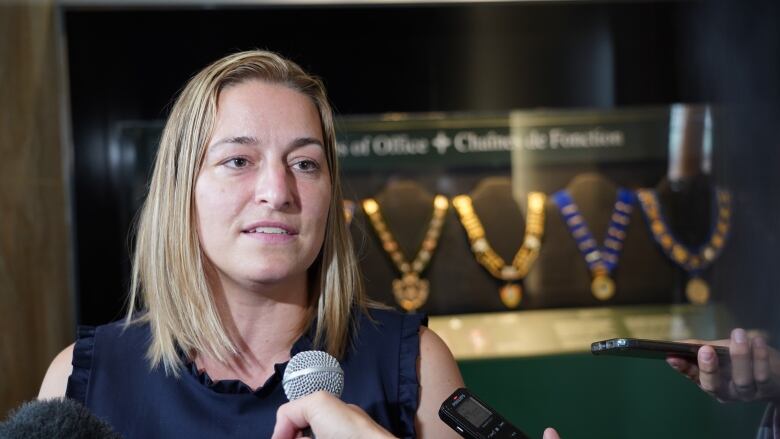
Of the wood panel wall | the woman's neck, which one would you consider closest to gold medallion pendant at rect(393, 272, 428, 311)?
the wood panel wall

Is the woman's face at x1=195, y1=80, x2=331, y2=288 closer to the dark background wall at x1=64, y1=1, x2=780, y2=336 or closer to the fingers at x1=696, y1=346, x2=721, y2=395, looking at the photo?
the fingers at x1=696, y1=346, x2=721, y2=395

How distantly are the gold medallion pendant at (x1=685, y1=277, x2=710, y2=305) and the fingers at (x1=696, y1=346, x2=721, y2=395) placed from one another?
2545 millimetres

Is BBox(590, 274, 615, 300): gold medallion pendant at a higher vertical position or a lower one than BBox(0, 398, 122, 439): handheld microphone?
lower

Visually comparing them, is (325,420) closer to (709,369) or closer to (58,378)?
(709,369)

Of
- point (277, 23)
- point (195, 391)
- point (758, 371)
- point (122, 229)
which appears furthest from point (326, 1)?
point (758, 371)

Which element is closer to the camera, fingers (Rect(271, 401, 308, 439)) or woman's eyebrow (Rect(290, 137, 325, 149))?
fingers (Rect(271, 401, 308, 439))

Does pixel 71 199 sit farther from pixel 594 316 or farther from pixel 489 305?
pixel 594 316

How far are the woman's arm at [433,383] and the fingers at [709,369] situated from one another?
52cm

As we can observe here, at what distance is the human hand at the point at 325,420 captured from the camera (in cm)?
138

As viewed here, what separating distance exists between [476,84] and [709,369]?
2.69m

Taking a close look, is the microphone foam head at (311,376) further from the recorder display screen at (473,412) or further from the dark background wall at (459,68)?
the dark background wall at (459,68)

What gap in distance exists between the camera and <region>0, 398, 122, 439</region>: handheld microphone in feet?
3.53

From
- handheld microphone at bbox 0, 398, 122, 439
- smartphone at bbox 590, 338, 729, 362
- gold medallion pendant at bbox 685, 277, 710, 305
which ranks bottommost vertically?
gold medallion pendant at bbox 685, 277, 710, 305

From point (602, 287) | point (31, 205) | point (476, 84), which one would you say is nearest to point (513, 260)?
point (602, 287)
